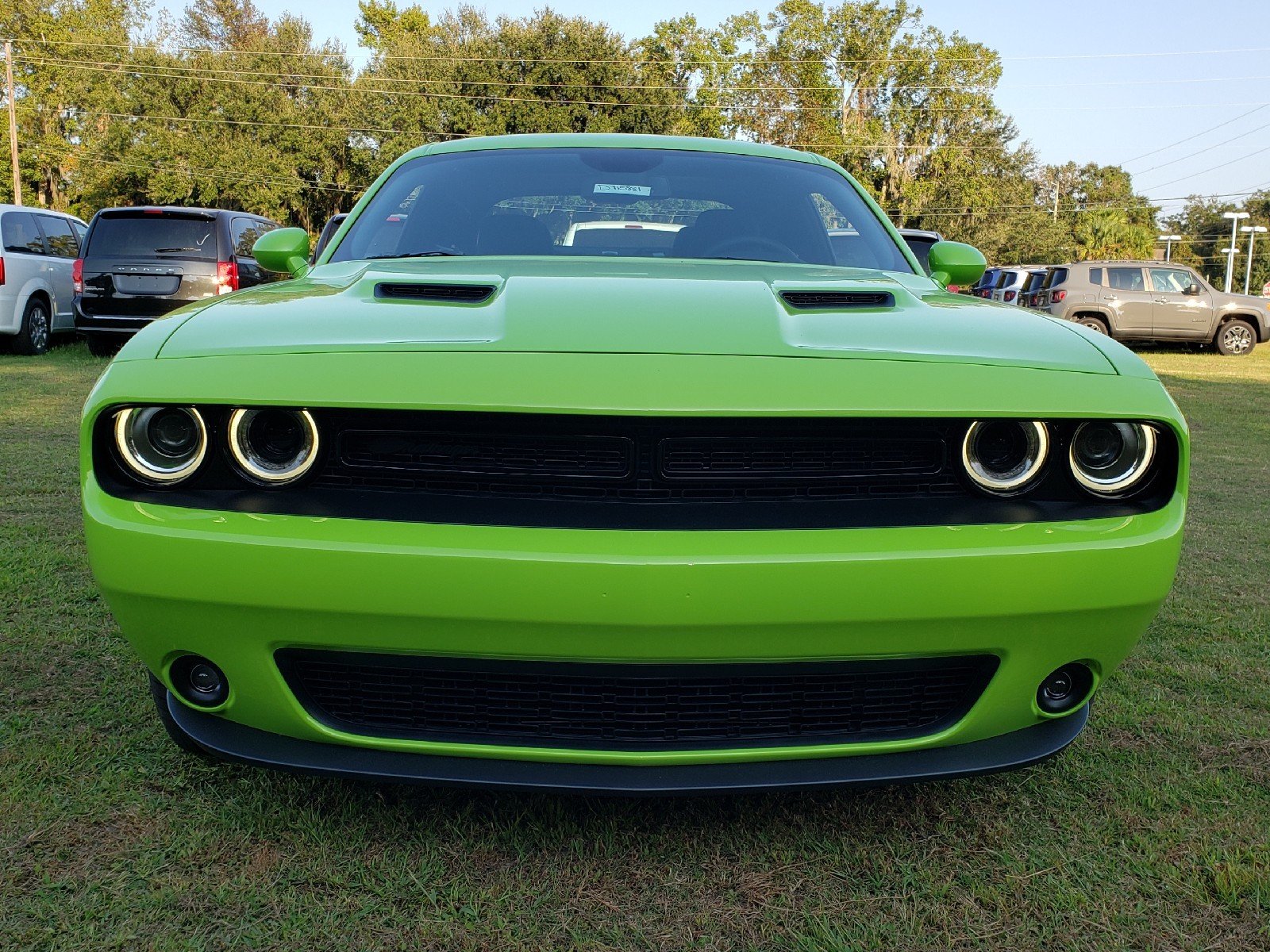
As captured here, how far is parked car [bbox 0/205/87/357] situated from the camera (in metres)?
10.1

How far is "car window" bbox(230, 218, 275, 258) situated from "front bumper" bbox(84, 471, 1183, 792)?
9721 mm

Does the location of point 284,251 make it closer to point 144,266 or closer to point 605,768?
point 605,768

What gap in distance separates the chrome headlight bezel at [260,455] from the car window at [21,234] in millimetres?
10406

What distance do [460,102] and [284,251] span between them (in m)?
41.7

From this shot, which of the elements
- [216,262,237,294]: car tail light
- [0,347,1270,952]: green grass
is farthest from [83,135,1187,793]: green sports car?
[216,262,237,294]: car tail light

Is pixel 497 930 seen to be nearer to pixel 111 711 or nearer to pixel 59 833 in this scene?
pixel 59 833

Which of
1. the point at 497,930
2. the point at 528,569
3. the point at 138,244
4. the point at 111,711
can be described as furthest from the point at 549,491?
the point at 138,244

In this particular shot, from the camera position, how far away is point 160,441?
5.42 feet

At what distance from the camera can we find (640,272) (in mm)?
2189

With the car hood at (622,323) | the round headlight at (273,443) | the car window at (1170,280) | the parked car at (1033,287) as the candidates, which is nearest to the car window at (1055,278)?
the parked car at (1033,287)

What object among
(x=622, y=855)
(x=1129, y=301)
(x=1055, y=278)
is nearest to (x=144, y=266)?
(x=622, y=855)

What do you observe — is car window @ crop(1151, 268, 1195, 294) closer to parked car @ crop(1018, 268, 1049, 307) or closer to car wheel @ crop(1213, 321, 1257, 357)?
car wheel @ crop(1213, 321, 1257, 357)

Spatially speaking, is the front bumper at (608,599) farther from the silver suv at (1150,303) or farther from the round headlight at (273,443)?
the silver suv at (1150,303)

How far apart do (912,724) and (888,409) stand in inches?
22.9
